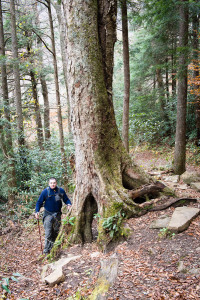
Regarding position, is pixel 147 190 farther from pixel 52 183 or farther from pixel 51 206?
pixel 51 206

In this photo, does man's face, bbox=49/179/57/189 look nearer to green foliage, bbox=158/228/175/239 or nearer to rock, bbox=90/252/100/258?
rock, bbox=90/252/100/258

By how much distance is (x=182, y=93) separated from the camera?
8219 mm

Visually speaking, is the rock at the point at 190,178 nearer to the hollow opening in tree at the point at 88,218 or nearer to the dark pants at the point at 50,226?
the hollow opening in tree at the point at 88,218

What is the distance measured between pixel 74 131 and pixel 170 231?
9.92ft

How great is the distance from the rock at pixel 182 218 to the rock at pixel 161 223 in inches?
5.2

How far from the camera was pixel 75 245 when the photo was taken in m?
4.80

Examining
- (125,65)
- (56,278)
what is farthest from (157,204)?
(125,65)

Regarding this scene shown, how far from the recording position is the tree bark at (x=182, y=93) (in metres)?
7.76

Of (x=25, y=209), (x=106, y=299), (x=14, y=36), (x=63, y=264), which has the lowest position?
(x=25, y=209)

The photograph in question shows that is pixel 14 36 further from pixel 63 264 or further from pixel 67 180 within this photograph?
pixel 63 264

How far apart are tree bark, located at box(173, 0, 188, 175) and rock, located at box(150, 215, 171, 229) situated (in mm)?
5056

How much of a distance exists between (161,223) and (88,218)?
180cm

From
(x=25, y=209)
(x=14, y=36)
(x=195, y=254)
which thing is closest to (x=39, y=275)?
(x=195, y=254)

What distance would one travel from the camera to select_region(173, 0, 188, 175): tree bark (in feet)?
25.5
